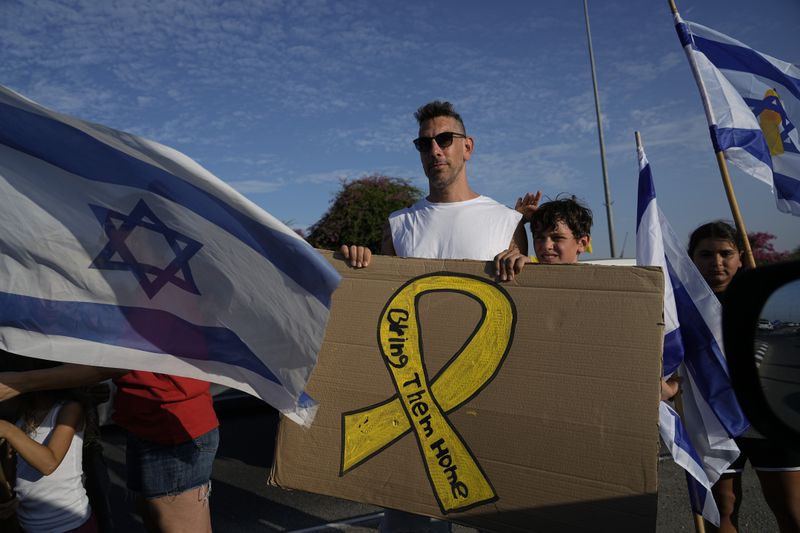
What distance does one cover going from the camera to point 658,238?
2412 millimetres

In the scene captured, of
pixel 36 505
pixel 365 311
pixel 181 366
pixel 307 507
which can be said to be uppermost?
pixel 365 311

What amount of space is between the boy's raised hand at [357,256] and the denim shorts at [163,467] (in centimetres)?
96

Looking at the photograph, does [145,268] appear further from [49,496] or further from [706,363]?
[706,363]

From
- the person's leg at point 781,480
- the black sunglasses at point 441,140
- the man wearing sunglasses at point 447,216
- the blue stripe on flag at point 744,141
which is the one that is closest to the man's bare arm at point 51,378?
the man wearing sunglasses at point 447,216

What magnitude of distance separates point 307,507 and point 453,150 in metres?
2.90

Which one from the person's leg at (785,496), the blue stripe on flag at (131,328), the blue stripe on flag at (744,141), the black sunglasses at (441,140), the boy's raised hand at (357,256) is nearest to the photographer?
the blue stripe on flag at (131,328)

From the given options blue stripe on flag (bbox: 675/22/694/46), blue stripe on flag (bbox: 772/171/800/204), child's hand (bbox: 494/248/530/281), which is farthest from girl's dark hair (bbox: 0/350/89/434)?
blue stripe on flag (bbox: 772/171/800/204)

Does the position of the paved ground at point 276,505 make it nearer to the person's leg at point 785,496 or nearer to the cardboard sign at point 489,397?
the person's leg at point 785,496

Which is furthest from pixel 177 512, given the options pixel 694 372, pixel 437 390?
pixel 694 372

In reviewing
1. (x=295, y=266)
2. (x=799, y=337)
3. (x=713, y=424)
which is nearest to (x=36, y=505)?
(x=295, y=266)

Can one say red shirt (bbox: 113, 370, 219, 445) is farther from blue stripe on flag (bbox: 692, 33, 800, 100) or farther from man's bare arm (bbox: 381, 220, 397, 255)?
blue stripe on flag (bbox: 692, 33, 800, 100)

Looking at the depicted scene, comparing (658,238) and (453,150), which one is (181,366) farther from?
(658,238)

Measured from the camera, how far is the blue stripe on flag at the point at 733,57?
11.8ft

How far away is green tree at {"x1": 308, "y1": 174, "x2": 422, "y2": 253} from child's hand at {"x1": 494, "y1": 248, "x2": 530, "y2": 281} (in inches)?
320
